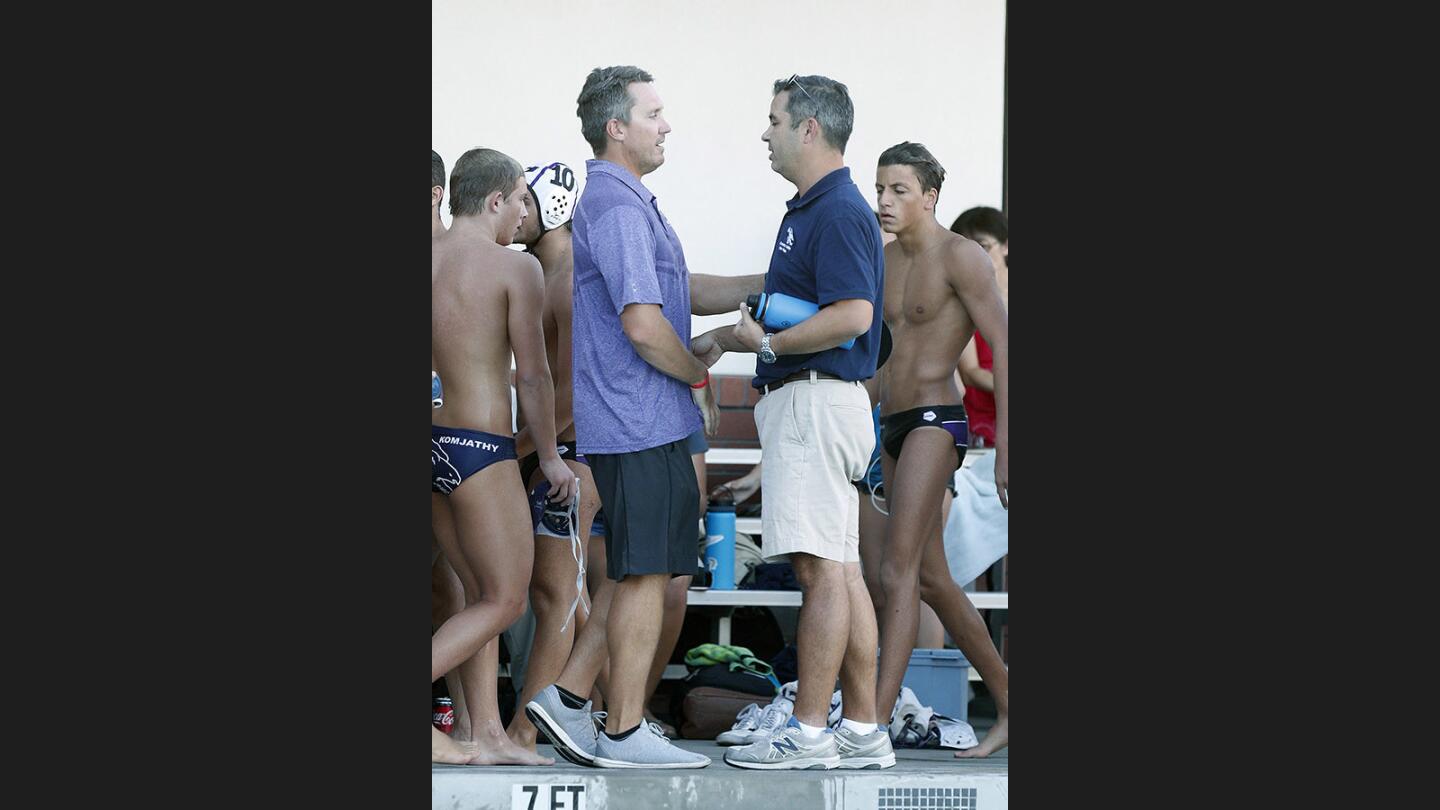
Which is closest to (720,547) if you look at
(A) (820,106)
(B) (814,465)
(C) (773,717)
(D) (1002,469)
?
(C) (773,717)

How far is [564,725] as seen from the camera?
4836 millimetres

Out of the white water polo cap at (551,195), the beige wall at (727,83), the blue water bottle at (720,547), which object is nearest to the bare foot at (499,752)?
the white water polo cap at (551,195)

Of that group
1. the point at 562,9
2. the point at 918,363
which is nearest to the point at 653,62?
the point at 562,9

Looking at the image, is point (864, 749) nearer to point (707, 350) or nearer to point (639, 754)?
point (639, 754)

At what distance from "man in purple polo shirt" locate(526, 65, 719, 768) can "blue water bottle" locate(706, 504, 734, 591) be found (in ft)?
7.30

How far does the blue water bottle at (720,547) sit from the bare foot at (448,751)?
88.4 inches

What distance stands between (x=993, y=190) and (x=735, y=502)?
1.93m

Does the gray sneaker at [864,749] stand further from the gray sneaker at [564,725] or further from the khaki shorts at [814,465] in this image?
the gray sneaker at [564,725]

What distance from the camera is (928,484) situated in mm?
Answer: 5656

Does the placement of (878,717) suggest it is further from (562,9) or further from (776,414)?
(562,9)

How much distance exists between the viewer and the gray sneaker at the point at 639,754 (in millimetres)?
4785

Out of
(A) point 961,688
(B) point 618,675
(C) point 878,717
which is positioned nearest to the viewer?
(B) point 618,675

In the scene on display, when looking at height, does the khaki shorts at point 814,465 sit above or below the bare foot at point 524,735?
above

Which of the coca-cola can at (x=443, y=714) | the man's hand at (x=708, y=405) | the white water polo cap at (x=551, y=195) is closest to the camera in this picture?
the white water polo cap at (x=551, y=195)
